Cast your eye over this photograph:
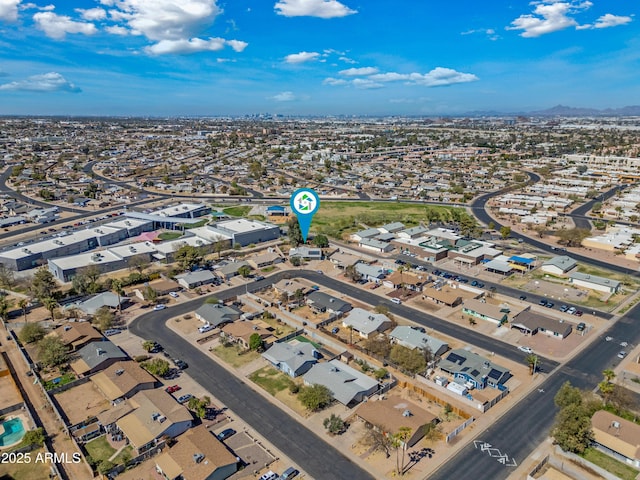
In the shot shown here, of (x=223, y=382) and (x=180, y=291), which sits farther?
(x=180, y=291)

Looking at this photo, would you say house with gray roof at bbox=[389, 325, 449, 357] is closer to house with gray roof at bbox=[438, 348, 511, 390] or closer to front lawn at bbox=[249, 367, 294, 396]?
house with gray roof at bbox=[438, 348, 511, 390]

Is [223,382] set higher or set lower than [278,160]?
lower

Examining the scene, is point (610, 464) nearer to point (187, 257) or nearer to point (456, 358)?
point (456, 358)

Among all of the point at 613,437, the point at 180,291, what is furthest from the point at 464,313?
the point at 180,291

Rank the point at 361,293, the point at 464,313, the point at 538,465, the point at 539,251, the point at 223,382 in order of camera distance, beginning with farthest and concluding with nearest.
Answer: the point at 539,251, the point at 361,293, the point at 464,313, the point at 223,382, the point at 538,465

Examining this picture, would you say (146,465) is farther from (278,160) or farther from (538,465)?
(278,160)

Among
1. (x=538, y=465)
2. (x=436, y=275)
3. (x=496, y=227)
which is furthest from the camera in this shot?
(x=496, y=227)

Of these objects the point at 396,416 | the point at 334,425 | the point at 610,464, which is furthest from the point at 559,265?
the point at 334,425
